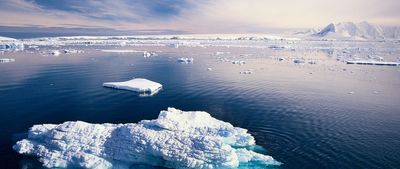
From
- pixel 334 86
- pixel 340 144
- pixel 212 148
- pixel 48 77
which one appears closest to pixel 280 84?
pixel 334 86

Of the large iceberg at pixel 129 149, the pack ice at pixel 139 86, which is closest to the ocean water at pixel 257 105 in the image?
the pack ice at pixel 139 86

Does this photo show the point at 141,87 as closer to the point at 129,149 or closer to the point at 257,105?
the point at 257,105

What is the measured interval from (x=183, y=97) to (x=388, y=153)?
17487 millimetres

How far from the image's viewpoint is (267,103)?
2888cm

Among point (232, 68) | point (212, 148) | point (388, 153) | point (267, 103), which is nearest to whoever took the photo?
point (212, 148)

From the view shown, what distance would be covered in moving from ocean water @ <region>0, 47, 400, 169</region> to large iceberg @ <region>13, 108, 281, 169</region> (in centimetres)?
110

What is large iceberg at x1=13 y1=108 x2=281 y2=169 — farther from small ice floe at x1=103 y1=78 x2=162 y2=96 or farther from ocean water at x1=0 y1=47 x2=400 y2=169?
small ice floe at x1=103 y1=78 x2=162 y2=96

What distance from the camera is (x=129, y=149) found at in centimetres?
1577

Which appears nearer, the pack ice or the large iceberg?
the large iceberg

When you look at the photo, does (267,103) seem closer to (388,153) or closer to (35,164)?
(388,153)

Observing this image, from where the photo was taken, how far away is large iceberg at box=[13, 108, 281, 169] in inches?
603

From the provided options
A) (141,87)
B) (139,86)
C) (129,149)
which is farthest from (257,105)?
(129,149)

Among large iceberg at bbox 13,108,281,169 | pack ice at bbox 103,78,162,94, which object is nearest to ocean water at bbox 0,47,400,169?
pack ice at bbox 103,78,162,94

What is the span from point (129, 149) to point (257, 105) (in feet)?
48.9
